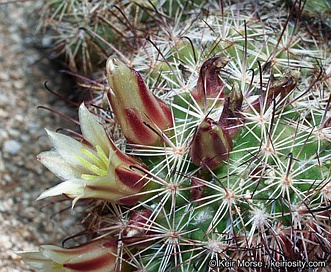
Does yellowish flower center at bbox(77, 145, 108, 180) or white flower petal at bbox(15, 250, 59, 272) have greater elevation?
yellowish flower center at bbox(77, 145, 108, 180)

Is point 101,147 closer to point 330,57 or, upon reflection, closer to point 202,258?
point 202,258

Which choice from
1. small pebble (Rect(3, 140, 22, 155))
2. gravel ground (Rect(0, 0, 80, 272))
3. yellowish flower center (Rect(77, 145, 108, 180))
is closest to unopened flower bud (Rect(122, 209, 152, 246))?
yellowish flower center (Rect(77, 145, 108, 180))

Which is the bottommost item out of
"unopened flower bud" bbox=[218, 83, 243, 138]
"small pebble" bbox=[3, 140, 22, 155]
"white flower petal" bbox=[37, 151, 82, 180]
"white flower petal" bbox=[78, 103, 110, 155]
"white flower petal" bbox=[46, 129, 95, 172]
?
"small pebble" bbox=[3, 140, 22, 155]

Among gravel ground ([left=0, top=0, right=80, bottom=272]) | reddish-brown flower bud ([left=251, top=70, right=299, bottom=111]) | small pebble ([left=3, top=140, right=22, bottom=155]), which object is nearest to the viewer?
reddish-brown flower bud ([left=251, top=70, right=299, bottom=111])

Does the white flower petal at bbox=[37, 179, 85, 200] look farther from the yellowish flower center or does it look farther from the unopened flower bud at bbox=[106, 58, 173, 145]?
the unopened flower bud at bbox=[106, 58, 173, 145]

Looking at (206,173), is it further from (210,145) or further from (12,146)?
(12,146)

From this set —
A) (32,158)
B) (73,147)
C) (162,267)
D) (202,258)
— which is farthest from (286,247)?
(32,158)

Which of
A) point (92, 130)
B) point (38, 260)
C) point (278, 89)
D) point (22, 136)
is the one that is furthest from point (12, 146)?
point (278, 89)

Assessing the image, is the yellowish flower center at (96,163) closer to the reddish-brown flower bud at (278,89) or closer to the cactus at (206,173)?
the cactus at (206,173)
